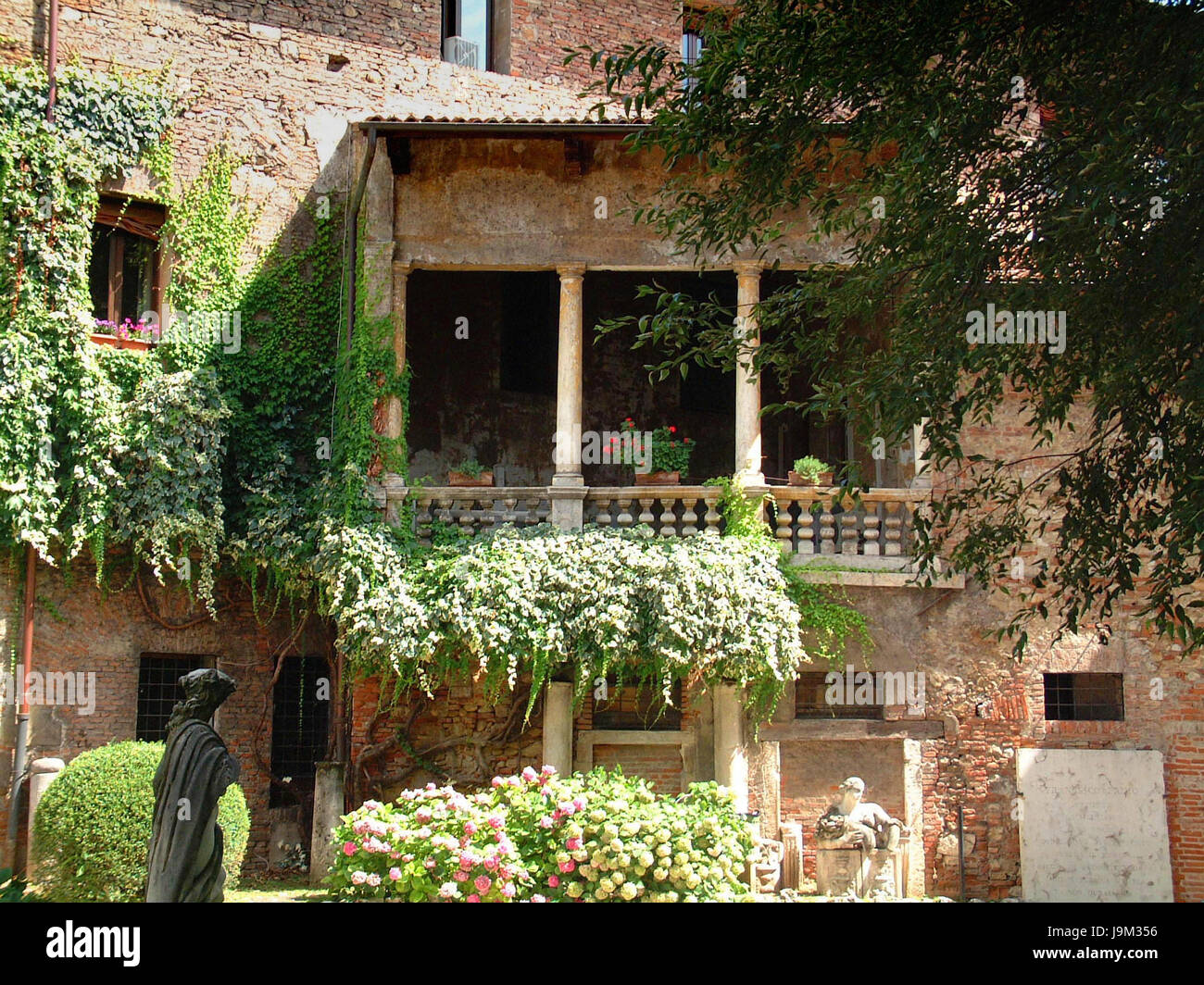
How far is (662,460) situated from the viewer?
13922 mm

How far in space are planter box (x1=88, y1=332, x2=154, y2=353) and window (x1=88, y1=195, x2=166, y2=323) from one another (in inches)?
16.2

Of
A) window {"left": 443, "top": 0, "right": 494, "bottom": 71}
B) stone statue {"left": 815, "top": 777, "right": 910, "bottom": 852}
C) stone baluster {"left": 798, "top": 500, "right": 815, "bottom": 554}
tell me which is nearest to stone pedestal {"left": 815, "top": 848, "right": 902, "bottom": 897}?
stone statue {"left": 815, "top": 777, "right": 910, "bottom": 852}

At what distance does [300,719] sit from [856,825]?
230 inches

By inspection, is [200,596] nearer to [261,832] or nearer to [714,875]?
[261,832]

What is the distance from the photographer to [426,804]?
419 inches

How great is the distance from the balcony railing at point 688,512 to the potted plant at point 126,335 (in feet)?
9.64

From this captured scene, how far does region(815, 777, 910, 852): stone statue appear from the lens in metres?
12.2

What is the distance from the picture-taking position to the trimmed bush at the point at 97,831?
11.2 meters

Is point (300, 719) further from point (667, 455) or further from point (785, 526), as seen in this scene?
point (785, 526)

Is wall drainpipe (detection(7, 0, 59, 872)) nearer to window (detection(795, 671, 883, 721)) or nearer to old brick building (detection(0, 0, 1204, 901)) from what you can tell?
old brick building (detection(0, 0, 1204, 901))

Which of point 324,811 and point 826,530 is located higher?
point 826,530

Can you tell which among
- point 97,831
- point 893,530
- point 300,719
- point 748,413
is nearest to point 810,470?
point 748,413

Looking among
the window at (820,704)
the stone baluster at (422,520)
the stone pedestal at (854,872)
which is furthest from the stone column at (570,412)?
the stone pedestal at (854,872)

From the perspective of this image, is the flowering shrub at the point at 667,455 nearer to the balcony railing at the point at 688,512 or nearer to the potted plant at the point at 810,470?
the balcony railing at the point at 688,512
